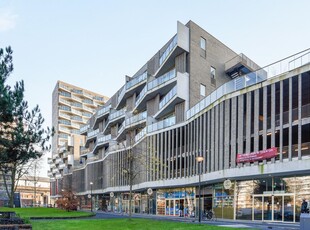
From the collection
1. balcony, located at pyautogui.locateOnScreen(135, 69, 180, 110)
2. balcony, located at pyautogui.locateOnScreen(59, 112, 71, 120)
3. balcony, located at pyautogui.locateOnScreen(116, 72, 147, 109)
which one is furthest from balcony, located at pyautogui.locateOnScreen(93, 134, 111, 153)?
balcony, located at pyautogui.locateOnScreen(59, 112, 71, 120)

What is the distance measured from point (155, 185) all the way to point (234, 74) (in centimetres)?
1861

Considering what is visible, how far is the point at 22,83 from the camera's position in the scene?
18500 mm

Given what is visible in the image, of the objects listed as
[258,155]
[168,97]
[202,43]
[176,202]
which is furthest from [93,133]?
[258,155]

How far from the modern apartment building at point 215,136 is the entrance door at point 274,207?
8cm

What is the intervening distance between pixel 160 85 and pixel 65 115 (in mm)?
86426

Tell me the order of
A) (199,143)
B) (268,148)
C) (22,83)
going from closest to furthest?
(22,83), (268,148), (199,143)

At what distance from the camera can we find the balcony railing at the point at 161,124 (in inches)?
1663

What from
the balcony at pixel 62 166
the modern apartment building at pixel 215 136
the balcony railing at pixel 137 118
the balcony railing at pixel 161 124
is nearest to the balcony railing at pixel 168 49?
the modern apartment building at pixel 215 136

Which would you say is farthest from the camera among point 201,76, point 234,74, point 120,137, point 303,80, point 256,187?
point 120,137

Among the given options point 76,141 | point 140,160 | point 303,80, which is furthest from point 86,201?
point 303,80

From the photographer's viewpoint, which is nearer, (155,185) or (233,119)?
(233,119)

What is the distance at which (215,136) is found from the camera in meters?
33.0

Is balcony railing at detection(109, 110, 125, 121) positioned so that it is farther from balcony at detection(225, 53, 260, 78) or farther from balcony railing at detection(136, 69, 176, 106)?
balcony at detection(225, 53, 260, 78)

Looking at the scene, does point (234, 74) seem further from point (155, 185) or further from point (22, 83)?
point (22, 83)
